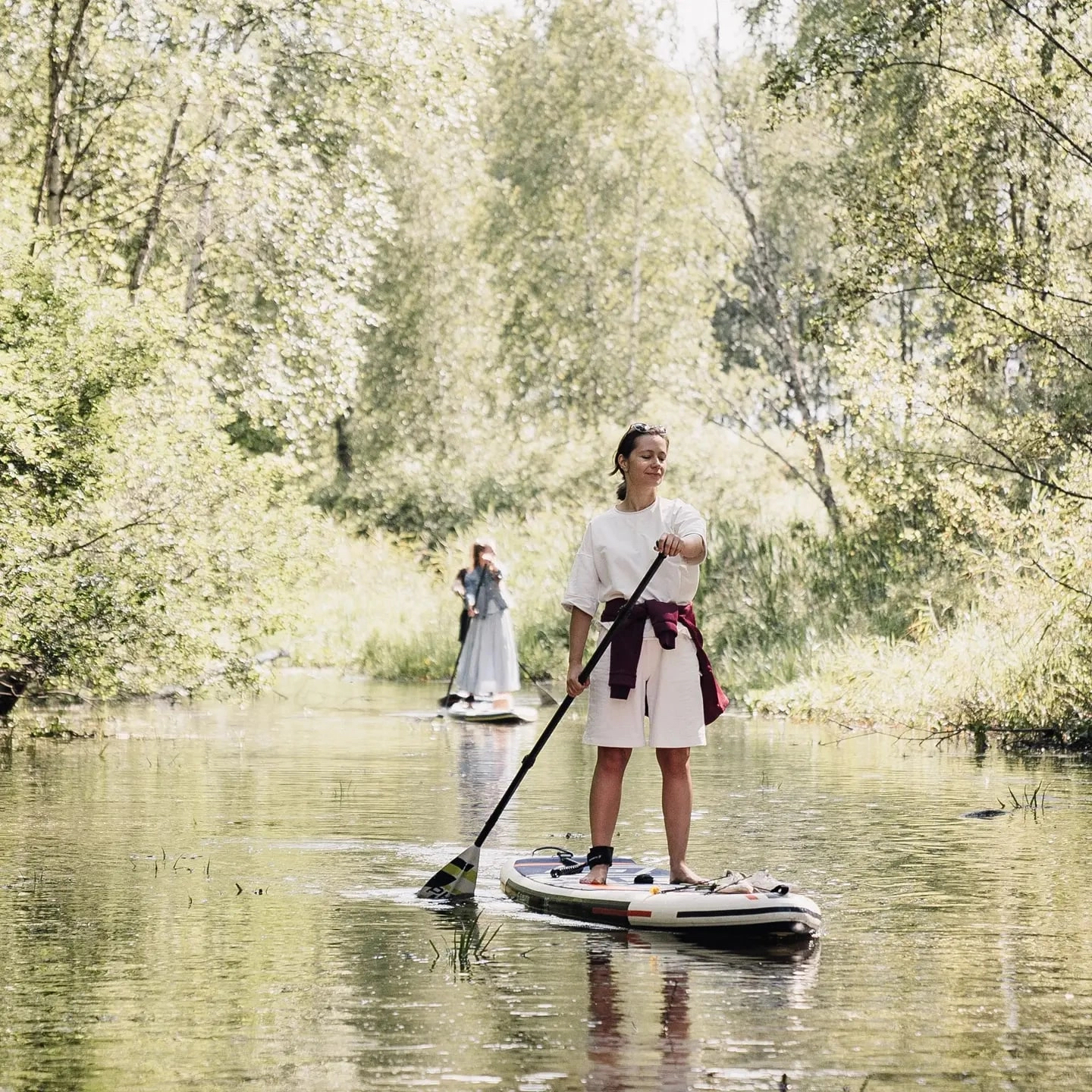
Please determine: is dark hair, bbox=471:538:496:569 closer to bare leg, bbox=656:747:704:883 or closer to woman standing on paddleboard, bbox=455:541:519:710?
woman standing on paddleboard, bbox=455:541:519:710

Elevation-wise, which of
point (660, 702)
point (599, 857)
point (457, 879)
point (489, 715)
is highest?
point (660, 702)

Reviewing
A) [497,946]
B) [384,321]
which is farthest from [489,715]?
[497,946]

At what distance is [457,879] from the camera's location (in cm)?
947

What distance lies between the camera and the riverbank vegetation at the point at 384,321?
661 inches

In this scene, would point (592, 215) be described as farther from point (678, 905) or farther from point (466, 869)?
point (678, 905)

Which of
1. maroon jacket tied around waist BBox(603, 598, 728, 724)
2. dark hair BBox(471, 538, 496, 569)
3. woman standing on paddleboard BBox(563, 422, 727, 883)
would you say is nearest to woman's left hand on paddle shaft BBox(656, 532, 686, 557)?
woman standing on paddleboard BBox(563, 422, 727, 883)

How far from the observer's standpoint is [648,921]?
867cm

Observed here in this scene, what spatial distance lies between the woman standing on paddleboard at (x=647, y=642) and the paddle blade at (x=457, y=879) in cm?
61

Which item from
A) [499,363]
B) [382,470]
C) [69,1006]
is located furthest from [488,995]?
[499,363]

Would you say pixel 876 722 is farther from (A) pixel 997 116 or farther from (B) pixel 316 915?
(B) pixel 316 915

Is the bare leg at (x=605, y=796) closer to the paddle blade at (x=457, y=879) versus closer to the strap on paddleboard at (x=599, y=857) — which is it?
the strap on paddleboard at (x=599, y=857)

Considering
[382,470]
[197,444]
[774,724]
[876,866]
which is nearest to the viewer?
[876,866]

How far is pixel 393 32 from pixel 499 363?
29.8 meters

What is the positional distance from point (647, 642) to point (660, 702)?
0.87ft
